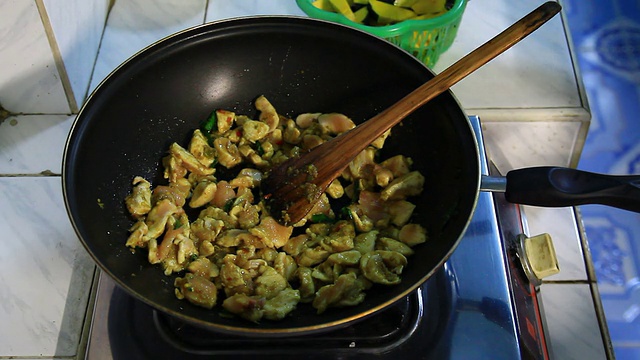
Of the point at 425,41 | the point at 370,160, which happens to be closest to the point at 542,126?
the point at 425,41

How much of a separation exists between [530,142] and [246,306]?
0.73 metres

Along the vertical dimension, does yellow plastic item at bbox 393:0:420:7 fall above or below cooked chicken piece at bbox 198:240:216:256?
above

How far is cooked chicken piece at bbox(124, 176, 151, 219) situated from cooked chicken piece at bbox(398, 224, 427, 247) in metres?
0.38

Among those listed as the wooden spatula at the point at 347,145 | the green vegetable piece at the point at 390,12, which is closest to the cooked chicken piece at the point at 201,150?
the wooden spatula at the point at 347,145

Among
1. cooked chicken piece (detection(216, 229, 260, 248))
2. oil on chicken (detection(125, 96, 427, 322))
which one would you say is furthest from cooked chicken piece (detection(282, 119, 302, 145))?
cooked chicken piece (detection(216, 229, 260, 248))

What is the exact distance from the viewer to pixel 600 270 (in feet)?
4.87

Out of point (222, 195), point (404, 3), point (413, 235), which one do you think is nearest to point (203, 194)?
point (222, 195)

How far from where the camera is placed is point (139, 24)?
1.35 m

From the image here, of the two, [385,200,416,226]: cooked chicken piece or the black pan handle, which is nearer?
the black pan handle

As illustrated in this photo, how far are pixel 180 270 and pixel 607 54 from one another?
5.16 ft

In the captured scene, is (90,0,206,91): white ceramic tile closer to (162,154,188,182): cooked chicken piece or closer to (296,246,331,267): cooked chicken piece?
(162,154,188,182): cooked chicken piece

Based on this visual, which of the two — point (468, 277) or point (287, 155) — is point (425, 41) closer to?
point (287, 155)

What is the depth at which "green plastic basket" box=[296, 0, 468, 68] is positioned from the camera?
1.10m

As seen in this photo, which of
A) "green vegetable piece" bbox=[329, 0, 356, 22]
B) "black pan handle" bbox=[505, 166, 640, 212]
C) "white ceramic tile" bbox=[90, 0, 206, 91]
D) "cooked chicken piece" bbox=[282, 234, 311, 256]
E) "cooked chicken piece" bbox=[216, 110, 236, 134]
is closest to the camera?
"black pan handle" bbox=[505, 166, 640, 212]
